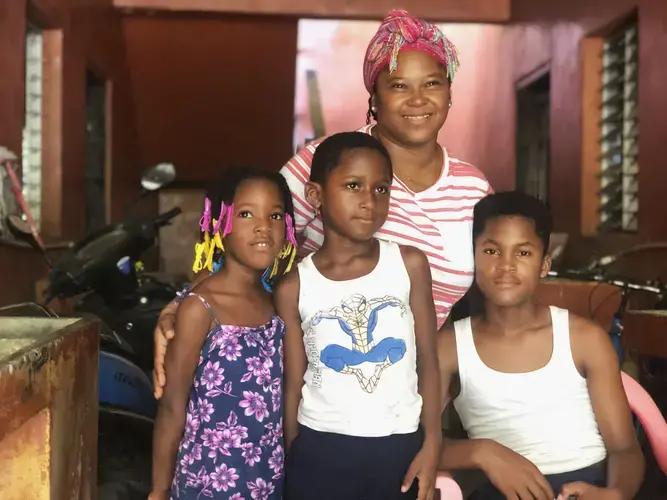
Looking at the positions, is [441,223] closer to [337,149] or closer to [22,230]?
[337,149]

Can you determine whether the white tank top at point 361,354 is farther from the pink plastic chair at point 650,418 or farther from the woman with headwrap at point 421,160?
the pink plastic chair at point 650,418

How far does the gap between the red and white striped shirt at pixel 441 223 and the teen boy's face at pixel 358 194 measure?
0.34 feet

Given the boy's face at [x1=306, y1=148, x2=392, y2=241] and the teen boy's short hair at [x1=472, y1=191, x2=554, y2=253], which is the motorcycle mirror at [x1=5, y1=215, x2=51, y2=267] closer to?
the boy's face at [x1=306, y1=148, x2=392, y2=241]

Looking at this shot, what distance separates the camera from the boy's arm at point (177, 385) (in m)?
1.33

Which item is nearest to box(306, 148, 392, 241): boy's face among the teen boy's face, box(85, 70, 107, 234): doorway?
the teen boy's face

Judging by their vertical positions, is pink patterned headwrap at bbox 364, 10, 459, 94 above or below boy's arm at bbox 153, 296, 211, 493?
above

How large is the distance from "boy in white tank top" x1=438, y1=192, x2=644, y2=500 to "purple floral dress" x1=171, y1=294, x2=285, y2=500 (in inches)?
13.9

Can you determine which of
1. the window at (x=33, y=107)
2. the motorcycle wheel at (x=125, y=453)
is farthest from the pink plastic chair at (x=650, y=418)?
the window at (x=33, y=107)

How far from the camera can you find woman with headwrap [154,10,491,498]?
4.81 feet

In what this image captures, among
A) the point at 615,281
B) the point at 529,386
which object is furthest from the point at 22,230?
the point at 615,281

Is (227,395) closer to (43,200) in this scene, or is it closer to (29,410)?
(29,410)

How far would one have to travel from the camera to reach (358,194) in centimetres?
136

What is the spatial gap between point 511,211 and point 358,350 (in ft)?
1.47

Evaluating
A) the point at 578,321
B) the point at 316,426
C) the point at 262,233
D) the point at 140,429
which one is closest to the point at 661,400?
the point at 578,321
